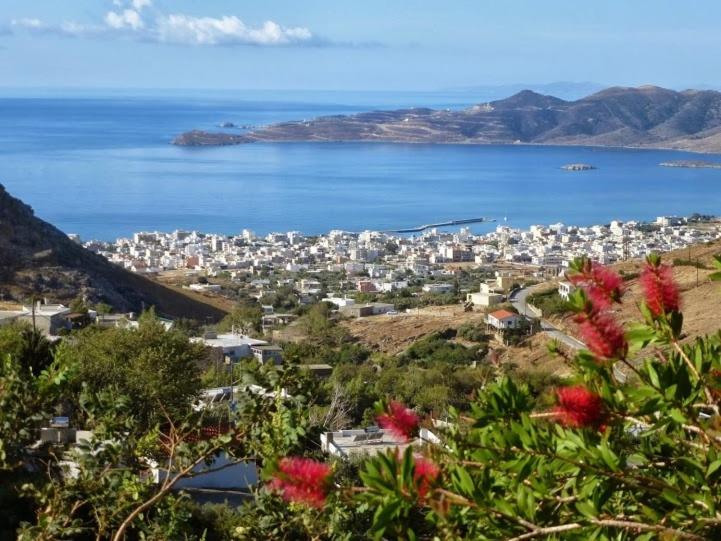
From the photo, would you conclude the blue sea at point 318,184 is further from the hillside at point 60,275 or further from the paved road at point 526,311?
the paved road at point 526,311

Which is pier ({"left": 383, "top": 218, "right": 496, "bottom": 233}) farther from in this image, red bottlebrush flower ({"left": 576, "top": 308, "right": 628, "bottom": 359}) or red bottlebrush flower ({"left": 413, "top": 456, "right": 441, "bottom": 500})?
red bottlebrush flower ({"left": 413, "top": 456, "right": 441, "bottom": 500})

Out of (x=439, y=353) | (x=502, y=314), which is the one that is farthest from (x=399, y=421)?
(x=502, y=314)

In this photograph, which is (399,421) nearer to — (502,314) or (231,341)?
(231,341)

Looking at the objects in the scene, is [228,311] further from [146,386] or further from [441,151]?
[441,151]

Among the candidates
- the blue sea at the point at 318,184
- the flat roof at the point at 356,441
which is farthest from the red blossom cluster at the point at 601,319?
the blue sea at the point at 318,184

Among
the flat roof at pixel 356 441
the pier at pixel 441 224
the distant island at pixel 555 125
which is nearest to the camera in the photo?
the flat roof at pixel 356 441

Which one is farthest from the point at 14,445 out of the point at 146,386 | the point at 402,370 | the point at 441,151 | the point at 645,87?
the point at 645,87
